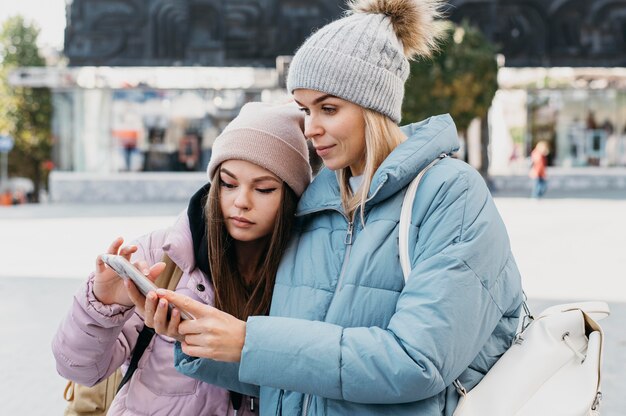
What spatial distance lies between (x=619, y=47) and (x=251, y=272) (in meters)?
26.2

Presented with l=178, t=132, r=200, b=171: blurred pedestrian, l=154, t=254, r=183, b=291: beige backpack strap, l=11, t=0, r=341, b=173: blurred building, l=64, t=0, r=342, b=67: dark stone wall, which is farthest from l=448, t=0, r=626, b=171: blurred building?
l=154, t=254, r=183, b=291: beige backpack strap

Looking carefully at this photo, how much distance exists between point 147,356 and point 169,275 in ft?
0.76

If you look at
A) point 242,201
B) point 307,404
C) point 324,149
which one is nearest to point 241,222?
point 242,201

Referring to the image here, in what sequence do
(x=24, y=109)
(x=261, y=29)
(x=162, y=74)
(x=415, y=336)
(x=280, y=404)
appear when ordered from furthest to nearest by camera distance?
(x=24, y=109), (x=162, y=74), (x=261, y=29), (x=280, y=404), (x=415, y=336)

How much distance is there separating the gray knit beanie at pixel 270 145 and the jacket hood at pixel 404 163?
0.19m

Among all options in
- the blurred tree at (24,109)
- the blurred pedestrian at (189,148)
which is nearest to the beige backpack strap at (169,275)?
the blurred pedestrian at (189,148)

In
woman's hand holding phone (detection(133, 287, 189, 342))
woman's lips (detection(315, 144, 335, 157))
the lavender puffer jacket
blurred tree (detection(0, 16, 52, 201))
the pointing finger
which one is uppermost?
woman's lips (detection(315, 144, 335, 157))

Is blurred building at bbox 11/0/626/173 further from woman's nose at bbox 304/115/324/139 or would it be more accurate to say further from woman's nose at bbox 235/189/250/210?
woman's nose at bbox 304/115/324/139

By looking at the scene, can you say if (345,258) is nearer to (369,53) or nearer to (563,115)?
(369,53)

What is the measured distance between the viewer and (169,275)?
2291 mm

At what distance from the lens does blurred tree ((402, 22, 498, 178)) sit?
22281mm

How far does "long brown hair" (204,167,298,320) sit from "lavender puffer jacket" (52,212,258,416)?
50 mm

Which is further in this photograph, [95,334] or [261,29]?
[261,29]

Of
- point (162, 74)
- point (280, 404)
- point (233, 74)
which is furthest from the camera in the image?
point (162, 74)
